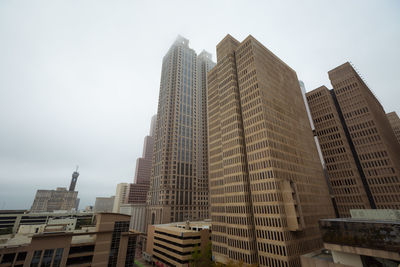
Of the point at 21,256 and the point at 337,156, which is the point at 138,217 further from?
the point at 337,156

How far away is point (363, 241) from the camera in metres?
33.5

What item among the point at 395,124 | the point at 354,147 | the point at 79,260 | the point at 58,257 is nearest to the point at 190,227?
the point at 79,260

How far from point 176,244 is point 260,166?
5156cm

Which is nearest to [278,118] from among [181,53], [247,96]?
[247,96]

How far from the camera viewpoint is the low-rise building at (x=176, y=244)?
244 feet

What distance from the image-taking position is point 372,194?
94562 millimetres

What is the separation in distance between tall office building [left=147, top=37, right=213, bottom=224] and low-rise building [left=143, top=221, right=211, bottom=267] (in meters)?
26.8

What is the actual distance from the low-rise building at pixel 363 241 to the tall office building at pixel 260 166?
1734 centimetres

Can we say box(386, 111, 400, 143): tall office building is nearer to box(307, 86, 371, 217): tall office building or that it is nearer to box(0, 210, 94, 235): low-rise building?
box(307, 86, 371, 217): tall office building

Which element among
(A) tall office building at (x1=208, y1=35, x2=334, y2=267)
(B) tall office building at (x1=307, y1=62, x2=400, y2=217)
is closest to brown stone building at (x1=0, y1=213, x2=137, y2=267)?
(A) tall office building at (x1=208, y1=35, x2=334, y2=267)

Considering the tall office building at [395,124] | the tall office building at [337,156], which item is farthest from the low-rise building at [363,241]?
the tall office building at [395,124]

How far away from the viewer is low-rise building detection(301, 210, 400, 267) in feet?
102

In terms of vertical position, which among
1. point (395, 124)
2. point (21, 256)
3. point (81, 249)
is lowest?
point (21, 256)

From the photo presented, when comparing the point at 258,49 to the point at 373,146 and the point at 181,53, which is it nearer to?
the point at 373,146
